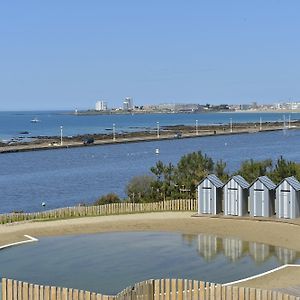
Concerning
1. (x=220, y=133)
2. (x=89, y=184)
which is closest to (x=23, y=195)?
(x=89, y=184)

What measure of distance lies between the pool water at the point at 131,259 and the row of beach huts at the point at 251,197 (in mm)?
4233

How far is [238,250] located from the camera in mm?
27688

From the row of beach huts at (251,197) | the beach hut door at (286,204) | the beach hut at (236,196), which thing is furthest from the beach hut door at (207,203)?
the beach hut door at (286,204)

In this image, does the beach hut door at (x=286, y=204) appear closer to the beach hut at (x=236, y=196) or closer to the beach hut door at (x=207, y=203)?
the beach hut at (x=236, y=196)

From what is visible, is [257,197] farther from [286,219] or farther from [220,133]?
[220,133]

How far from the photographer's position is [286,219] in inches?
1316

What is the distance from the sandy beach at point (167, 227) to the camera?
3033cm

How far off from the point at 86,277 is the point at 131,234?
28.1ft

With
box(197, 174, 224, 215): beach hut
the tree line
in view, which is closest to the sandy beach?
box(197, 174, 224, 215): beach hut

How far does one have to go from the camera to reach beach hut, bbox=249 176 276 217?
111 ft

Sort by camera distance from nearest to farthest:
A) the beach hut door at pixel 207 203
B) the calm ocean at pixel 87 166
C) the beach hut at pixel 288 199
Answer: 1. the beach hut at pixel 288 199
2. the beach hut door at pixel 207 203
3. the calm ocean at pixel 87 166

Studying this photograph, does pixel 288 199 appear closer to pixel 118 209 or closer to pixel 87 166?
pixel 118 209

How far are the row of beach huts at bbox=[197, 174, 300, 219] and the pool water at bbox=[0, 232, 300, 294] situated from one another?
4233 millimetres

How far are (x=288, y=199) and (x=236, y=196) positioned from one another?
2600 millimetres
